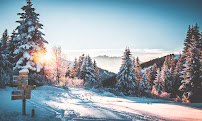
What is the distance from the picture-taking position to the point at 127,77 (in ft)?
79.5

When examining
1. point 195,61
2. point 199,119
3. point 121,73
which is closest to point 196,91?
point 195,61

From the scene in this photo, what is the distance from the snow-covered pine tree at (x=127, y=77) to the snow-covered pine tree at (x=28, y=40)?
16.2m

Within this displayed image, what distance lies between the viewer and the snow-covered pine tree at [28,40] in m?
14.5

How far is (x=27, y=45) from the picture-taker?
14602mm

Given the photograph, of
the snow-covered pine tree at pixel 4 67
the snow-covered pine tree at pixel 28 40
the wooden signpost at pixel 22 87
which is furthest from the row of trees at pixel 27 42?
the wooden signpost at pixel 22 87

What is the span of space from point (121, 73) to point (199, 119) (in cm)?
1929

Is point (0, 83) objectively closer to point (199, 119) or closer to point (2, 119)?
point (2, 119)

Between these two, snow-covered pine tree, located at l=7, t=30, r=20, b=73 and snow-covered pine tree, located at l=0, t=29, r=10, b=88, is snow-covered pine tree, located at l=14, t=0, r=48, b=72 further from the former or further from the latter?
snow-covered pine tree, located at l=0, t=29, r=10, b=88

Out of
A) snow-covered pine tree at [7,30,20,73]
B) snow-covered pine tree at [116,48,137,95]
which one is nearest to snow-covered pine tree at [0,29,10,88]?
snow-covered pine tree at [7,30,20,73]

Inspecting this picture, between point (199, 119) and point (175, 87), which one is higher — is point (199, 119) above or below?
above

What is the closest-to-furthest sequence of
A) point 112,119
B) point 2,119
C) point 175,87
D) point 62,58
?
point 2,119
point 112,119
point 62,58
point 175,87

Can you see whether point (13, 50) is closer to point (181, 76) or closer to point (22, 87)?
point (22, 87)

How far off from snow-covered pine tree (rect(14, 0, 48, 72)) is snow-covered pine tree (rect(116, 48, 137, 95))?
53.2 feet

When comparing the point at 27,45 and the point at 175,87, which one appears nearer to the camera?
the point at 27,45
